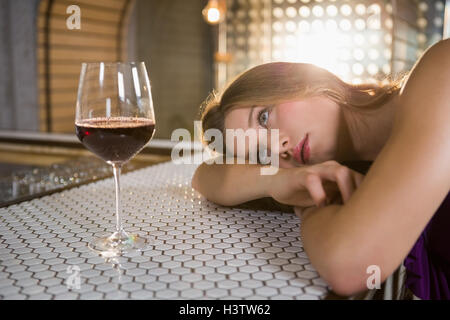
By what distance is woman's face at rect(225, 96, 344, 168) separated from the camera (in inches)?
55.6

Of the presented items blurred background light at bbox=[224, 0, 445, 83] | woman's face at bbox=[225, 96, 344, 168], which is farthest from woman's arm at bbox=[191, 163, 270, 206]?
blurred background light at bbox=[224, 0, 445, 83]

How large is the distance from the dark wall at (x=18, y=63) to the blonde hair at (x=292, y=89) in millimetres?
4636

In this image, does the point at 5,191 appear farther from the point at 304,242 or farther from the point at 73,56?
the point at 73,56

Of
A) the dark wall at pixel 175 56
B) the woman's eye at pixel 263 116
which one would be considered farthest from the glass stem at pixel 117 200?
the dark wall at pixel 175 56

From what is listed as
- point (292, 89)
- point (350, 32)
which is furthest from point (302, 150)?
point (350, 32)

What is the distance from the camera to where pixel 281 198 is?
1101mm

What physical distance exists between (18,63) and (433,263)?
18.0ft

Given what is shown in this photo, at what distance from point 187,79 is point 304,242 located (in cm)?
869

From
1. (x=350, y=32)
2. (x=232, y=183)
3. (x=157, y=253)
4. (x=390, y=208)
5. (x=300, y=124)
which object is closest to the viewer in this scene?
(x=390, y=208)

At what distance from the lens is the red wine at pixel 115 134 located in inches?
36.0

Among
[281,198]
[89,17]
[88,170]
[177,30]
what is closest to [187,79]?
[177,30]

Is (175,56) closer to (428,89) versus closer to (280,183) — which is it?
(280,183)

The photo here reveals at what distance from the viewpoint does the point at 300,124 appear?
141 cm

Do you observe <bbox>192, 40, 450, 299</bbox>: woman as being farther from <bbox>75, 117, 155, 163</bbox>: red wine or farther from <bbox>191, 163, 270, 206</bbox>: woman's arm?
<bbox>75, 117, 155, 163</bbox>: red wine
